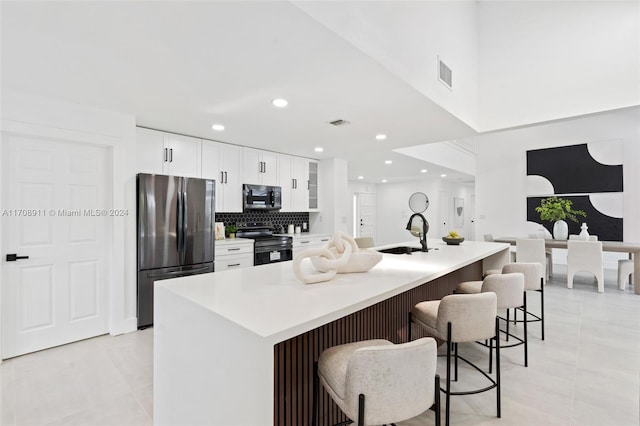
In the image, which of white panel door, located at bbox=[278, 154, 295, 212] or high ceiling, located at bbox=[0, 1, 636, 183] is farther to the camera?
white panel door, located at bbox=[278, 154, 295, 212]

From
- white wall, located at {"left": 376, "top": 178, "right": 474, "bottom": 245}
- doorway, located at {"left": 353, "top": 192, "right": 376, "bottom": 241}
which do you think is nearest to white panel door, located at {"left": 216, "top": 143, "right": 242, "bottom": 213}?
doorway, located at {"left": 353, "top": 192, "right": 376, "bottom": 241}

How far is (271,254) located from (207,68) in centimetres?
305

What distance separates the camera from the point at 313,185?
6.07 metres

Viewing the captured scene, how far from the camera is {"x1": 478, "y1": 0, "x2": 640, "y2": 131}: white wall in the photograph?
3242 mm

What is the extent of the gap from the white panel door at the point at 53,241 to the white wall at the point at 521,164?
25.9 ft

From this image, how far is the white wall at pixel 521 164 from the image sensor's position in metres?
6.29

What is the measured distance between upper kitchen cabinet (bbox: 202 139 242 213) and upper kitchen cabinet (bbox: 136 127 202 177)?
14 cm

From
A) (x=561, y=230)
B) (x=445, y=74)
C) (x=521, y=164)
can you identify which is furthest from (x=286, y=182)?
(x=521, y=164)

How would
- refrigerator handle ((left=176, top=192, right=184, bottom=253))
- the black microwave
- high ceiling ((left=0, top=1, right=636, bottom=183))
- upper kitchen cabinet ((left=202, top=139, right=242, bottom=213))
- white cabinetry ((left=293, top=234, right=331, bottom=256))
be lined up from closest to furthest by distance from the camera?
high ceiling ((left=0, top=1, right=636, bottom=183))
refrigerator handle ((left=176, top=192, right=184, bottom=253))
upper kitchen cabinet ((left=202, top=139, right=242, bottom=213))
the black microwave
white cabinetry ((left=293, top=234, right=331, bottom=256))

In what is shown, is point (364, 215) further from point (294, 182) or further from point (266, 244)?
point (266, 244)

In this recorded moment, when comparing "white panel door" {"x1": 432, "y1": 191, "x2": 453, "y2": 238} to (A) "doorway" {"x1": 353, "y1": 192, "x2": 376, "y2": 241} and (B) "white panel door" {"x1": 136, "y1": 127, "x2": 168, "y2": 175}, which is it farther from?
(B) "white panel door" {"x1": 136, "y1": 127, "x2": 168, "y2": 175}

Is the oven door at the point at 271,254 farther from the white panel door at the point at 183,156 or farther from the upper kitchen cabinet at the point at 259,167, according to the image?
the white panel door at the point at 183,156

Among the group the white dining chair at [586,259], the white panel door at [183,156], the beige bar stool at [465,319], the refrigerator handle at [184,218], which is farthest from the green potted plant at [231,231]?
the white dining chair at [586,259]

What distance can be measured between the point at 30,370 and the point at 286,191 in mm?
3829
